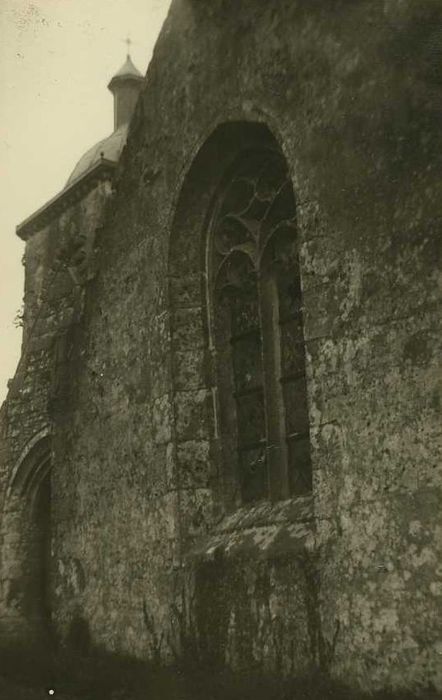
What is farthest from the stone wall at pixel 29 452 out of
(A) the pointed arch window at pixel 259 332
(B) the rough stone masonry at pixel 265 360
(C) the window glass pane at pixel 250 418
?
(C) the window glass pane at pixel 250 418

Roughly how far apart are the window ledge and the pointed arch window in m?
0.18

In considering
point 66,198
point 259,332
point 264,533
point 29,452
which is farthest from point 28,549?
point 66,198

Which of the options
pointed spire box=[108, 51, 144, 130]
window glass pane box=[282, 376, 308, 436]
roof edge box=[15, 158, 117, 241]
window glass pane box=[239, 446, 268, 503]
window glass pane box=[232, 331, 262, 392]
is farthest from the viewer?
pointed spire box=[108, 51, 144, 130]

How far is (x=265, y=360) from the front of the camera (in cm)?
741

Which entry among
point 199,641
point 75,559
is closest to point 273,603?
point 199,641

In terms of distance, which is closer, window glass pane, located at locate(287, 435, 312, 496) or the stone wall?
window glass pane, located at locate(287, 435, 312, 496)

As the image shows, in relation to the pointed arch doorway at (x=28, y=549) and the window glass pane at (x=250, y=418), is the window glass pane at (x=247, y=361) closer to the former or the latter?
the window glass pane at (x=250, y=418)

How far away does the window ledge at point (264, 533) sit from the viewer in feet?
21.0

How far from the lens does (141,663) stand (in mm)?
7527

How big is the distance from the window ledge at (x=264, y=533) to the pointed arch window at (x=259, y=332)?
18cm

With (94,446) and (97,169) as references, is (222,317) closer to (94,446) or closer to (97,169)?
(94,446)

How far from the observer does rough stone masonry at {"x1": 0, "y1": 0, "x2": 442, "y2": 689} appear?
18.5 feet

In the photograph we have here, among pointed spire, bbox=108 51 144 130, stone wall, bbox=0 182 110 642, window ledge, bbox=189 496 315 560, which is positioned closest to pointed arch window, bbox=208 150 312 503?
window ledge, bbox=189 496 315 560

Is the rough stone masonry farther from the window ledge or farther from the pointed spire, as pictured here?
the pointed spire
